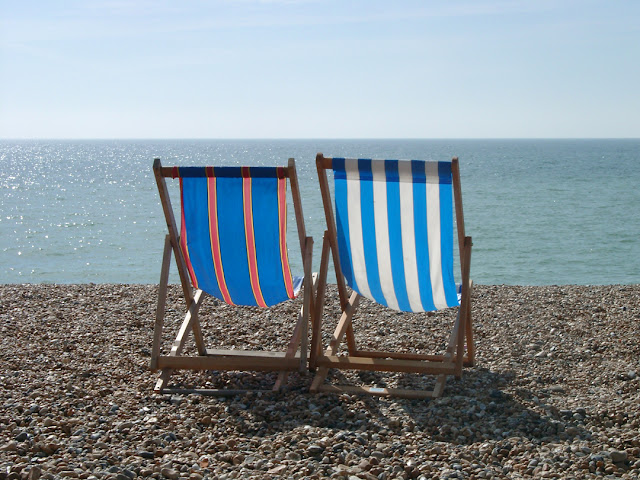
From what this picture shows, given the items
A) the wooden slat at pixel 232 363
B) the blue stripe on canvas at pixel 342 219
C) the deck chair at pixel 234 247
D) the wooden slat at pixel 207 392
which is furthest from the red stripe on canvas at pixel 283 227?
the wooden slat at pixel 207 392

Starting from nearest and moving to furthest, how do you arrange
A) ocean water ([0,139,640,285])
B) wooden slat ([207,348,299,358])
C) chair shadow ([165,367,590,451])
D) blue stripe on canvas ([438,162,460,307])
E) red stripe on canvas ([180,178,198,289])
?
chair shadow ([165,367,590,451]) → blue stripe on canvas ([438,162,460,307]) → red stripe on canvas ([180,178,198,289]) → wooden slat ([207,348,299,358]) → ocean water ([0,139,640,285])

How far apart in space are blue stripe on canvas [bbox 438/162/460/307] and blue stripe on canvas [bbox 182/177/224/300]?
1131 millimetres

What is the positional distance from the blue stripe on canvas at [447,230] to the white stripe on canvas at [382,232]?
27 cm

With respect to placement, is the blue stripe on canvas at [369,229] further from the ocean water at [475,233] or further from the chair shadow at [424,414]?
the ocean water at [475,233]

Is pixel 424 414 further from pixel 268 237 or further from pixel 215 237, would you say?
pixel 215 237

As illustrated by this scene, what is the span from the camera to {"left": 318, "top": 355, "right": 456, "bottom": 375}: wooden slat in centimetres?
346

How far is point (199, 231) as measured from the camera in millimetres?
3611

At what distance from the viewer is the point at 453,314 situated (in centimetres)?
504

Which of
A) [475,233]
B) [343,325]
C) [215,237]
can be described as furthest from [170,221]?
[475,233]

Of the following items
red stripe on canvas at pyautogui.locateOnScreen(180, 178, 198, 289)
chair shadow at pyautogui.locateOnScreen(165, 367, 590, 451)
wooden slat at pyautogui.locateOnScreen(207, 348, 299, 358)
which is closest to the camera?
chair shadow at pyautogui.locateOnScreen(165, 367, 590, 451)

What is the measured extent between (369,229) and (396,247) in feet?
0.53

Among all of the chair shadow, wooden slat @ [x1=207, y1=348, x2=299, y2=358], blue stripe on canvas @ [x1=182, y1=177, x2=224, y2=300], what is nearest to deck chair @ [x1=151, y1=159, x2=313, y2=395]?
blue stripe on canvas @ [x1=182, y1=177, x2=224, y2=300]

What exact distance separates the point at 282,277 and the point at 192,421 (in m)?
0.92

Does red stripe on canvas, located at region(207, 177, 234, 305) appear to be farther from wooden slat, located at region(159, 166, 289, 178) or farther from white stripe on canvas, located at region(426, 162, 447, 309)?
white stripe on canvas, located at region(426, 162, 447, 309)
